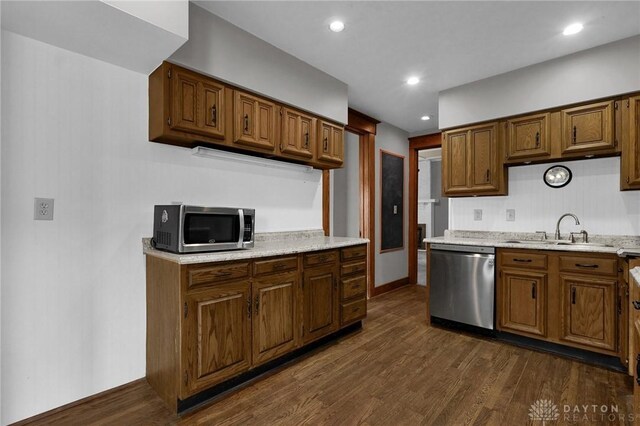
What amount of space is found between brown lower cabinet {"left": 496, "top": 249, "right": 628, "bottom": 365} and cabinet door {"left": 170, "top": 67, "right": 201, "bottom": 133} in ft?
9.70

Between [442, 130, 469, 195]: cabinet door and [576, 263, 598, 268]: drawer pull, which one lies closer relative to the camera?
[576, 263, 598, 268]: drawer pull

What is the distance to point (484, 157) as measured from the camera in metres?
3.46

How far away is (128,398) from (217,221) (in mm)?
1302

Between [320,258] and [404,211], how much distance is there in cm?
301

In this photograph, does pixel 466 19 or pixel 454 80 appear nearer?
pixel 466 19

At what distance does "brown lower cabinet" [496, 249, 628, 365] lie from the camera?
2.50 meters

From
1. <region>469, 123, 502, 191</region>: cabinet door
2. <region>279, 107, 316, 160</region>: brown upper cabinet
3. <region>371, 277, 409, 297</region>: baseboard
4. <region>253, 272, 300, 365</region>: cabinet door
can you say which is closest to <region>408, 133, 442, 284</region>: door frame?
<region>371, 277, 409, 297</region>: baseboard

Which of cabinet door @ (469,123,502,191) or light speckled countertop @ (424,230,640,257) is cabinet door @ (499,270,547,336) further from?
cabinet door @ (469,123,502,191)

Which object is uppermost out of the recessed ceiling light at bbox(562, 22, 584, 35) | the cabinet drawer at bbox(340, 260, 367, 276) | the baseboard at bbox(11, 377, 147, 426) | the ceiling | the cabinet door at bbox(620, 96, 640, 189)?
the ceiling

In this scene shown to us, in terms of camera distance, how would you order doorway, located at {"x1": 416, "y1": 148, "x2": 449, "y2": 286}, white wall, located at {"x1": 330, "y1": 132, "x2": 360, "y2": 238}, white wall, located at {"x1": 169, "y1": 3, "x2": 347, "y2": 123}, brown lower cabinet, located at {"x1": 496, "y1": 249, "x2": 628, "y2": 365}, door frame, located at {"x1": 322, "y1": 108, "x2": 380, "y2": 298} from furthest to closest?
1. doorway, located at {"x1": 416, "y1": 148, "x2": 449, "y2": 286}
2. white wall, located at {"x1": 330, "y1": 132, "x2": 360, "y2": 238}
3. door frame, located at {"x1": 322, "y1": 108, "x2": 380, "y2": 298}
4. brown lower cabinet, located at {"x1": 496, "y1": 249, "x2": 628, "y2": 365}
5. white wall, located at {"x1": 169, "y1": 3, "x2": 347, "y2": 123}

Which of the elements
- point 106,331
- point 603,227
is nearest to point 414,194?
point 603,227

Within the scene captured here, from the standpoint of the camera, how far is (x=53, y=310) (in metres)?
1.96

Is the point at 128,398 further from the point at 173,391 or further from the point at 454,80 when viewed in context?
the point at 454,80

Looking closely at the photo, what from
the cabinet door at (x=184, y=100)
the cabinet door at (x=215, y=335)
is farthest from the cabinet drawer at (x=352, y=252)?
the cabinet door at (x=184, y=100)
